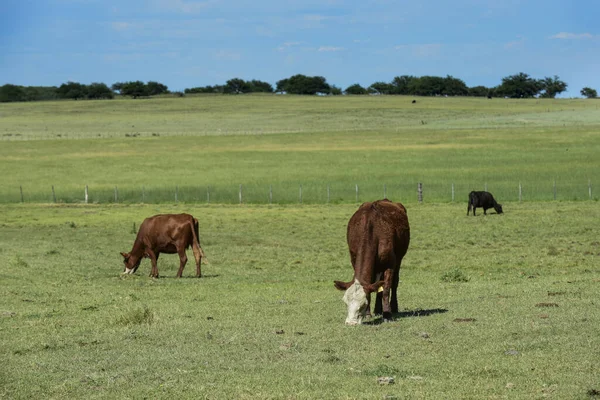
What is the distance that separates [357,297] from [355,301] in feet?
0.24

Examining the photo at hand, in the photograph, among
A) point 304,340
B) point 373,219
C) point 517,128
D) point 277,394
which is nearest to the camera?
point 277,394

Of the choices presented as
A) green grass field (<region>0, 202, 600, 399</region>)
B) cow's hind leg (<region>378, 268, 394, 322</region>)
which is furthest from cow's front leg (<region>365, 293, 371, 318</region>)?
green grass field (<region>0, 202, 600, 399</region>)

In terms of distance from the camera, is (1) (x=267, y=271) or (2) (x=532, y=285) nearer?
(2) (x=532, y=285)

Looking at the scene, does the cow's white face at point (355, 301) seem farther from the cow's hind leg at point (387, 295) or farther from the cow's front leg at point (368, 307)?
the cow's hind leg at point (387, 295)

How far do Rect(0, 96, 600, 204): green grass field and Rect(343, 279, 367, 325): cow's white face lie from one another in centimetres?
4268

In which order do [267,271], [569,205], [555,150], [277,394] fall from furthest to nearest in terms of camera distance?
1. [555,150]
2. [569,205]
3. [267,271]
4. [277,394]

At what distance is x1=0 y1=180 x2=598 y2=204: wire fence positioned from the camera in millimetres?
57438

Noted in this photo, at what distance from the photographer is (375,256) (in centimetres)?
1504

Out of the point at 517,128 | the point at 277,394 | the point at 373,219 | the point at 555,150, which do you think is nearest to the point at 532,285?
the point at 373,219

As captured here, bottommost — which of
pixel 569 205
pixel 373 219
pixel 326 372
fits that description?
pixel 569 205

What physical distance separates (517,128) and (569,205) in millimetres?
58643

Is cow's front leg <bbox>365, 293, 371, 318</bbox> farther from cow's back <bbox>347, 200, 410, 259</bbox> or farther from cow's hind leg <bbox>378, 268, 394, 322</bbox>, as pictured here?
cow's back <bbox>347, 200, 410, 259</bbox>

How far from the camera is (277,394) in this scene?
1007 cm

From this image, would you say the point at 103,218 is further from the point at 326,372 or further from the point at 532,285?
the point at 326,372
